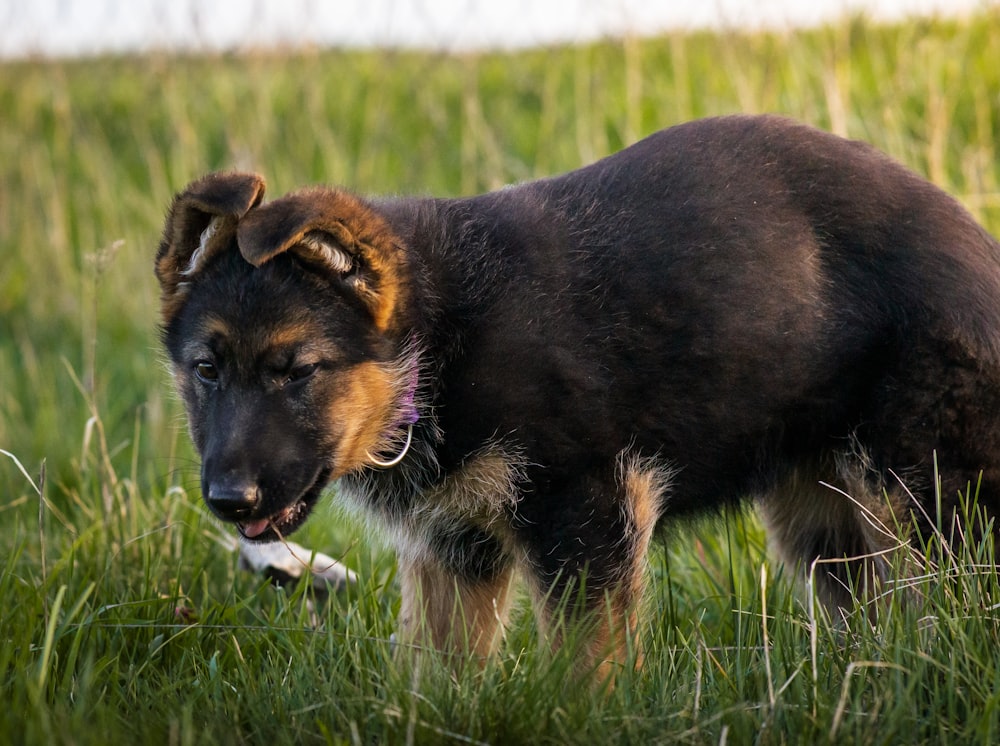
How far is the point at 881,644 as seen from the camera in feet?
10.6

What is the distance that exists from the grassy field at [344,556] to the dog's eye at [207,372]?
2.42 ft

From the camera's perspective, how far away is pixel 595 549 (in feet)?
12.6

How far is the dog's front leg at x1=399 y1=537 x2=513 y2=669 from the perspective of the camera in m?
4.29

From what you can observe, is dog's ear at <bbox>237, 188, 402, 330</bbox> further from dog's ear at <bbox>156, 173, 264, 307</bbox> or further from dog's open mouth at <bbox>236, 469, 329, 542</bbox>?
dog's open mouth at <bbox>236, 469, 329, 542</bbox>

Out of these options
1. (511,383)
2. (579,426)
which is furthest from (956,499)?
(511,383)

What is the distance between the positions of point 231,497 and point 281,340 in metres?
0.53

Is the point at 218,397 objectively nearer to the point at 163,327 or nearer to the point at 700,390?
the point at 163,327

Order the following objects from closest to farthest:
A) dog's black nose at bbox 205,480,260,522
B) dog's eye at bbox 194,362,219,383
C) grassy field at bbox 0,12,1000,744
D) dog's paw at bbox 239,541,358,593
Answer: grassy field at bbox 0,12,1000,744 < dog's black nose at bbox 205,480,260,522 < dog's eye at bbox 194,362,219,383 < dog's paw at bbox 239,541,358,593

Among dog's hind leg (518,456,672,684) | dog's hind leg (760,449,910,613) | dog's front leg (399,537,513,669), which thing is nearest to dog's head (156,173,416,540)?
dog's front leg (399,537,513,669)

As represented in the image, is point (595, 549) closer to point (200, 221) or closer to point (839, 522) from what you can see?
point (839, 522)

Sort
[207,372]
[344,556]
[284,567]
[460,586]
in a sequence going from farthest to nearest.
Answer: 1. [284,567]
2. [344,556]
3. [460,586]
4. [207,372]

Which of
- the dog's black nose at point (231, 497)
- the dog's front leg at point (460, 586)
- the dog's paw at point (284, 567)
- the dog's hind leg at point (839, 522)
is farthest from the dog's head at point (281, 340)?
the dog's hind leg at point (839, 522)

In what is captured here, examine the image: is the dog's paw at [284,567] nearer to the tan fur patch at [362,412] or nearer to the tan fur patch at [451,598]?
the tan fur patch at [451,598]

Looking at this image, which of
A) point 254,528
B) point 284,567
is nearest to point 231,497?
point 254,528
